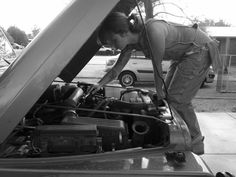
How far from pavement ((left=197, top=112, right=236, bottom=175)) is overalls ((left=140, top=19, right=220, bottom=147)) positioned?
63.2 inches

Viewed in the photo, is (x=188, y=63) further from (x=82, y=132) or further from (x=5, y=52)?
(x=5, y=52)

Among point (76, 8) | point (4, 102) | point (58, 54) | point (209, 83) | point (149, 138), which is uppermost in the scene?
point (76, 8)

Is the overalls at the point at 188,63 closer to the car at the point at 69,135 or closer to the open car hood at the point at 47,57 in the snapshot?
the car at the point at 69,135

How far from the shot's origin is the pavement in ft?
14.9

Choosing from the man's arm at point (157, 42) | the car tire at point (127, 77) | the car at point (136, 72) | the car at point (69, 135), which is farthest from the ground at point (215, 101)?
the car at point (69, 135)

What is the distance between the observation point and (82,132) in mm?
1812

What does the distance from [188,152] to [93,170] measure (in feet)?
1.93

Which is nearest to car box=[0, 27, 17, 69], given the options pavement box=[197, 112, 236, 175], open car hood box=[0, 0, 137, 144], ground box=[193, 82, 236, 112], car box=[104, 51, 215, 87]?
open car hood box=[0, 0, 137, 144]

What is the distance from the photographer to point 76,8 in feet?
5.32

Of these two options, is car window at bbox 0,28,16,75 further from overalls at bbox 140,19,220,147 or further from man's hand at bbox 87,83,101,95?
overalls at bbox 140,19,220,147

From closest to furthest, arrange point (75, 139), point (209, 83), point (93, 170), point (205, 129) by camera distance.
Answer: point (93, 170), point (75, 139), point (205, 129), point (209, 83)

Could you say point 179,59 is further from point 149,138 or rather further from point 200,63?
point 149,138

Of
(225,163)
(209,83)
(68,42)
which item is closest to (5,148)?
(68,42)

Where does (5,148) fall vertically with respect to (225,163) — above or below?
above
